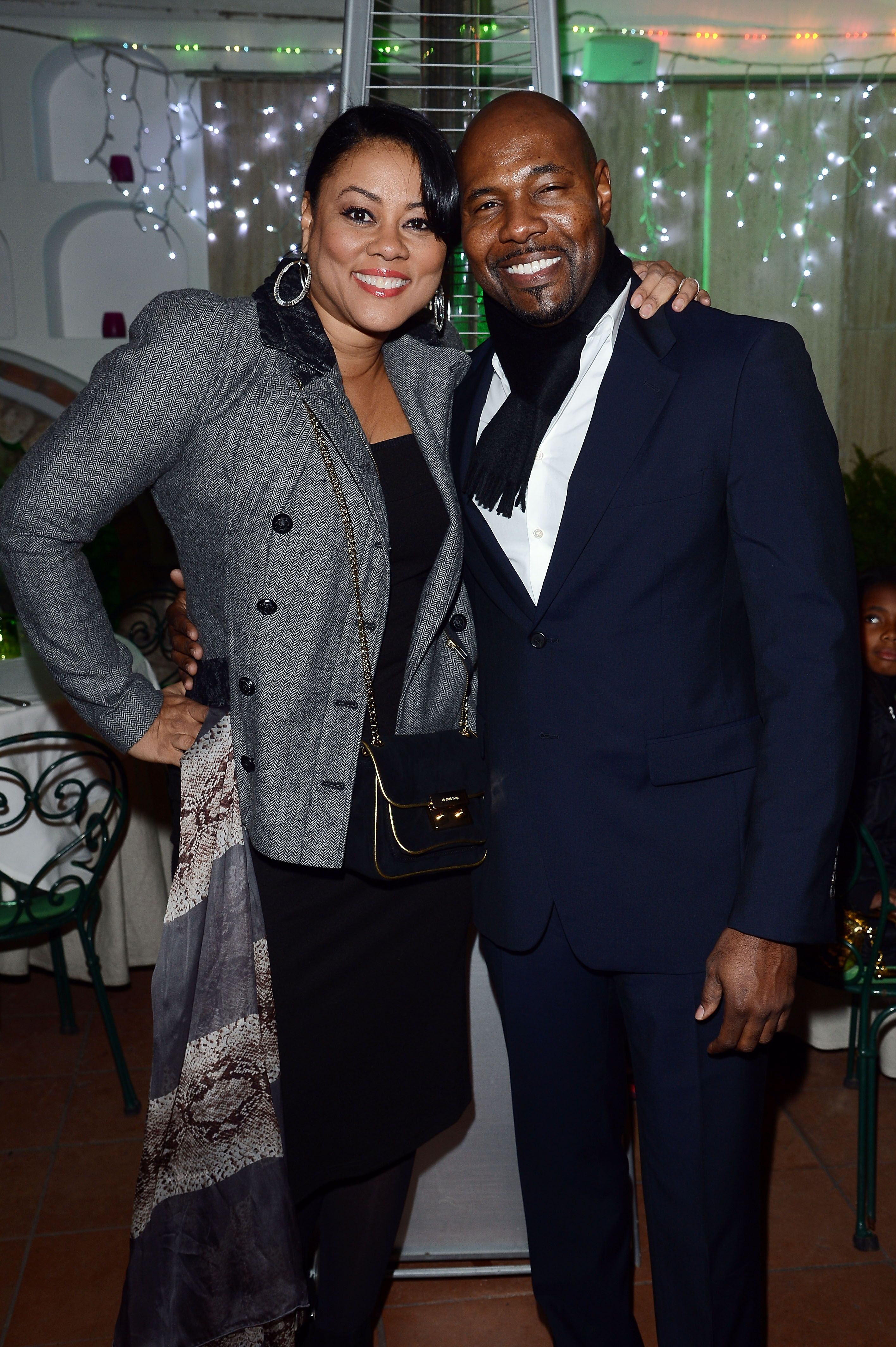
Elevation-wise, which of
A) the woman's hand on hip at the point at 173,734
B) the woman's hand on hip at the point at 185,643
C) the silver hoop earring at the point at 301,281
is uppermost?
the silver hoop earring at the point at 301,281

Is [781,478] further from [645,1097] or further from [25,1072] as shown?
[25,1072]

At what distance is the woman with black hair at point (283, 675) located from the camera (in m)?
1.50

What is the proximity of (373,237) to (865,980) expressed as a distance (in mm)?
1784

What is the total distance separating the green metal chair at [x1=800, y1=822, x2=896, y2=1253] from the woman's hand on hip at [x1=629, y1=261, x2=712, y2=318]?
1197mm

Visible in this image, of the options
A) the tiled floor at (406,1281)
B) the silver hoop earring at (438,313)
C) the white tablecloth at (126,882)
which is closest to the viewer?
the silver hoop earring at (438,313)

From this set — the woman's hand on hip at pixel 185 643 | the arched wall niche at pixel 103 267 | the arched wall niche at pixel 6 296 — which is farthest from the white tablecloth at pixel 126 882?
the arched wall niche at pixel 103 267

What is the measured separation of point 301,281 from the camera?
1610mm

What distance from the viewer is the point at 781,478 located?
4.39 ft

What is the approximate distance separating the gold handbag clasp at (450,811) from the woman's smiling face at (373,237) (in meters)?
0.67

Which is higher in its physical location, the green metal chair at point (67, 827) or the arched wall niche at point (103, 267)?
the arched wall niche at point (103, 267)

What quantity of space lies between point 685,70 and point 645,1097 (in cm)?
620

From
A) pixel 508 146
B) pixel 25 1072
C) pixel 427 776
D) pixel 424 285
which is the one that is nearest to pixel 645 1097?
pixel 427 776

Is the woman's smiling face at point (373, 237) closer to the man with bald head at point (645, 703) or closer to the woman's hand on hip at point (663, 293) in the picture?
the man with bald head at point (645, 703)

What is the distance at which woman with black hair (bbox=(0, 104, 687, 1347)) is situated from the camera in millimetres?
1497
